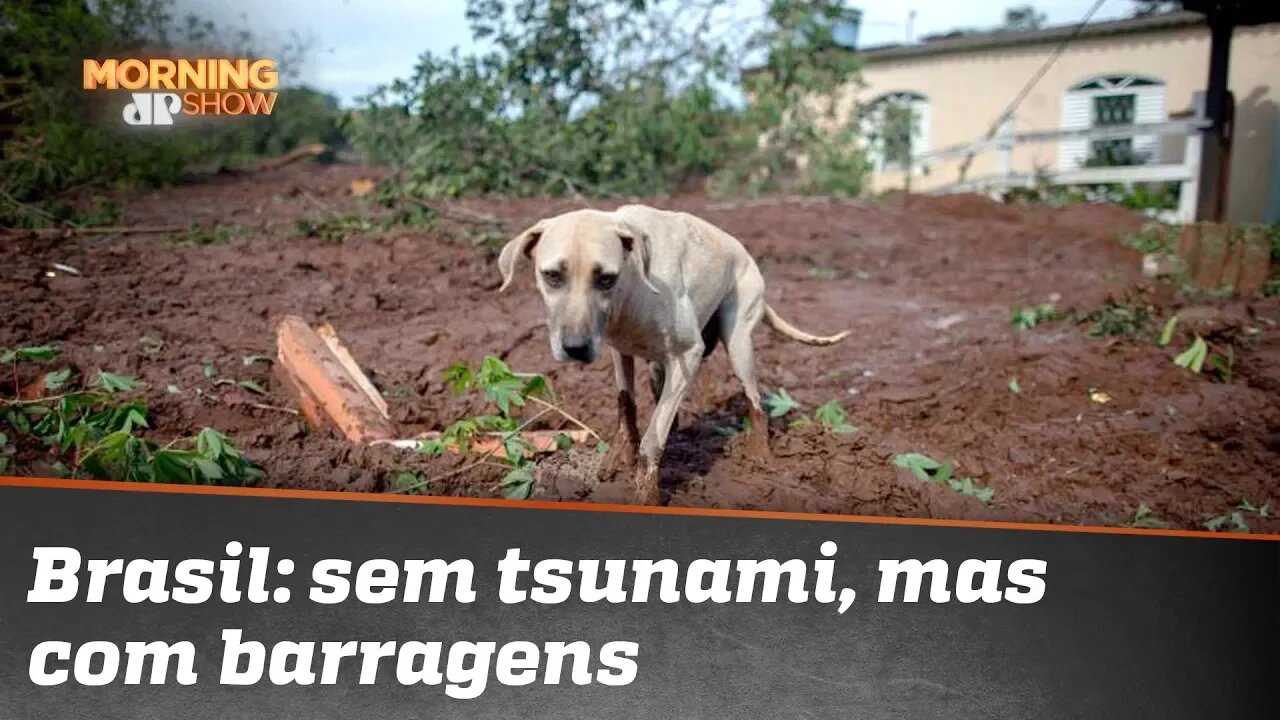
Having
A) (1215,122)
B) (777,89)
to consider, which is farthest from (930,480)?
(777,89)

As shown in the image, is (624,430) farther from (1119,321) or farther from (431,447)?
(1119,321)

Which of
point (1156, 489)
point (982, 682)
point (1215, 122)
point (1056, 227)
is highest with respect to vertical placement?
point (1215, 122)

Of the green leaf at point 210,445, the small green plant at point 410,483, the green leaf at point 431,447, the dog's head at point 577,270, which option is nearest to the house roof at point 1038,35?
the dog's head at point 577,270

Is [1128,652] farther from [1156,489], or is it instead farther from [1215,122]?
[1215,122]

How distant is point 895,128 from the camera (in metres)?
7.79

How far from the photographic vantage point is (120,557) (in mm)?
2707

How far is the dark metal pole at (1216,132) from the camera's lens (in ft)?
17.3

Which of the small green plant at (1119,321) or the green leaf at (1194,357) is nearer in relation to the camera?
the green leaf at (1194,357)

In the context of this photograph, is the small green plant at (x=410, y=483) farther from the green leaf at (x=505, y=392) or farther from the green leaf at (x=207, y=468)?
the green leaf at (x=207, y=468)

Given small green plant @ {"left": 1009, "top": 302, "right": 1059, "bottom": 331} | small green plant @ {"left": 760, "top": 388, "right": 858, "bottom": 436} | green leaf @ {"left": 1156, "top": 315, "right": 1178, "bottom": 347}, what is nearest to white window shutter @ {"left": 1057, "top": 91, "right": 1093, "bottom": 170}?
small green plant @ {"left": 1009, "top": 302, "right": 1059, "bottom": 331}

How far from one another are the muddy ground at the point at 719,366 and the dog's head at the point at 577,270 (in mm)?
516

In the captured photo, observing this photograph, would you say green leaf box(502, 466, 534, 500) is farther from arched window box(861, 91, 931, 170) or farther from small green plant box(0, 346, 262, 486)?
arched window box(861, 91, 931, 170)

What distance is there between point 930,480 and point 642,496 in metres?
0.87

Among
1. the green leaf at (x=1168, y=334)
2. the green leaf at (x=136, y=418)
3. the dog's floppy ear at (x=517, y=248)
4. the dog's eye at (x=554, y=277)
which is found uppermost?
the dog's floppy ear at (x=517, y=248)
